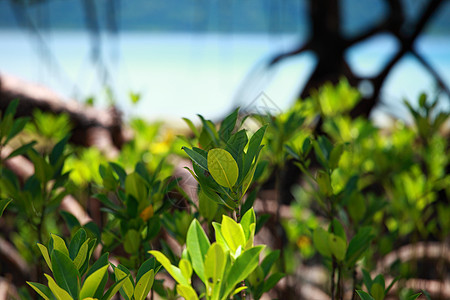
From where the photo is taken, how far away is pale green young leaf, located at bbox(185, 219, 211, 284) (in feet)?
0.88

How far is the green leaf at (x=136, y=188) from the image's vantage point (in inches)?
15.7

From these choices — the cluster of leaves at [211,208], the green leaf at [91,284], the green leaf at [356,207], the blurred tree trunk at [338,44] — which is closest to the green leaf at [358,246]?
the cluster of leaves at [211,208]

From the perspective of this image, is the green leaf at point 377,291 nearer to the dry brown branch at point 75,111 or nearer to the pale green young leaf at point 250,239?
the pale green young leaf at point 250,239

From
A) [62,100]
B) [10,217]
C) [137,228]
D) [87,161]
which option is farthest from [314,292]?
[62,100]

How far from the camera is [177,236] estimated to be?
0.44 metres

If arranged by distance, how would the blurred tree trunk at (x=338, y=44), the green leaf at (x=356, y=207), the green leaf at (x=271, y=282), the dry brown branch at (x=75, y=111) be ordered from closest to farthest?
1. the green leaf at (x=271, y=282)
2. the green leaf at (x=356, y=207)
3. the dry brown branch at (x=75, y=111)
4. the blurred tree trunk at (x=338, y=44)

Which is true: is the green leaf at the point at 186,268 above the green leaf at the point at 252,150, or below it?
below

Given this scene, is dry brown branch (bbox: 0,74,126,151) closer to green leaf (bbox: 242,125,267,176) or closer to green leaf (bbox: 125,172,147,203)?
green leaf (bbox: 125,172,147,203)

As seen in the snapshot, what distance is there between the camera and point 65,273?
26 cm

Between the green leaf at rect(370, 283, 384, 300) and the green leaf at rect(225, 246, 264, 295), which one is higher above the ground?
the green leaf at rect(225, 246, 264, 295)

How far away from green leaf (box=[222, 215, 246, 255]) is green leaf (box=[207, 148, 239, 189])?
0.03 m

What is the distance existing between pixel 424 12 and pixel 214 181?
1.25 m

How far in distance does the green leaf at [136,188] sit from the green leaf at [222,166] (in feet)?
0.47

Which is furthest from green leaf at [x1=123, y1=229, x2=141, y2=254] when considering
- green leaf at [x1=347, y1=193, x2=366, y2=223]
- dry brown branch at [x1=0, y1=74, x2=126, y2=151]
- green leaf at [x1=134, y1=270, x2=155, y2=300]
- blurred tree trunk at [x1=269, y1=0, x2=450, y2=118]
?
blurred tree trunk at [x1=269, y1=0, x2=450, y2=118]
